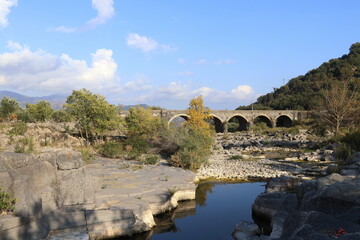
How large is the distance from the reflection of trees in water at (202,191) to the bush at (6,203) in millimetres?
6389

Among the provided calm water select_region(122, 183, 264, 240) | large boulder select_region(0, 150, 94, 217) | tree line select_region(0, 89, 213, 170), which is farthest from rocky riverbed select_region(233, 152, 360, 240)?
tree line select_region(0, 89, 213, 170)

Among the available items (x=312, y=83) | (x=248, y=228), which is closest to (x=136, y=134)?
(x=248, y=228)

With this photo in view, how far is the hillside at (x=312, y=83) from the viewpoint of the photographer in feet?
231

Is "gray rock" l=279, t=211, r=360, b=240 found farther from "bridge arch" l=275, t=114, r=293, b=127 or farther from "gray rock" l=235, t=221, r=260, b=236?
"bridge arch" l=275, t=114, r=293, b=127

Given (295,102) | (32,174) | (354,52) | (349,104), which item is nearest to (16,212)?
(32,174)

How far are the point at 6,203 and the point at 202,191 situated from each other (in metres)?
7.87

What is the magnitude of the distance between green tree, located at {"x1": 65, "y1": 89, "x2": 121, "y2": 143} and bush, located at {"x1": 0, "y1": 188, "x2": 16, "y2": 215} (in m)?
14.7

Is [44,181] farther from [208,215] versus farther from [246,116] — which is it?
[246,116]

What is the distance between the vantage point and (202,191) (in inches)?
501

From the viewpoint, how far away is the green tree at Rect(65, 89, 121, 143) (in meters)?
21.2

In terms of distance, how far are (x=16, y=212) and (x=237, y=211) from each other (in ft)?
22.0

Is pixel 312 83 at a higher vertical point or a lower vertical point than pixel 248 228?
higher

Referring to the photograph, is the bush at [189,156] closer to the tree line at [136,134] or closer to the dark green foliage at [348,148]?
the tree line at [136,134]

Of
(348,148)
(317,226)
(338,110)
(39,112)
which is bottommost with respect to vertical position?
(348,148)
